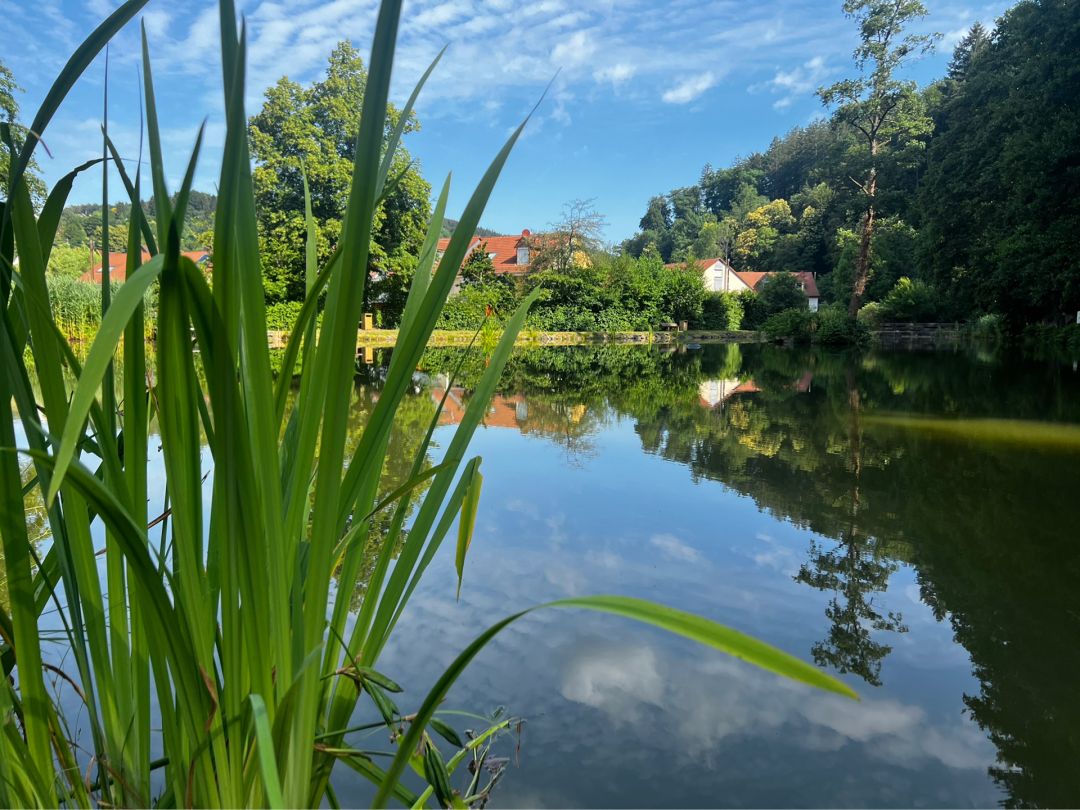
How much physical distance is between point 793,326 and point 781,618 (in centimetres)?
2271

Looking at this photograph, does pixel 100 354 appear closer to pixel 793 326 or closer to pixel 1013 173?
pixel 1013 173

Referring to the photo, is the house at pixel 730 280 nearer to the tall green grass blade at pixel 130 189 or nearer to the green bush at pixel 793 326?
the green bush at pixel 793 326

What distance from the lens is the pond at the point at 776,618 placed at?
4.59 ft

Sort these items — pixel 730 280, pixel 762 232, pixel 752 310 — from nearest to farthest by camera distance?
1. pixel 752 310
2. pixel 730 280
3. pixel 762 232

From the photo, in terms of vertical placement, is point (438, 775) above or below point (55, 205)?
below

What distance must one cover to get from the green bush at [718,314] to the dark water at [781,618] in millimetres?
24306

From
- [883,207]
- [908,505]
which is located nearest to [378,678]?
[908,505]

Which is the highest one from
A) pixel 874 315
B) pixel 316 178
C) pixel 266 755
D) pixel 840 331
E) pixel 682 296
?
pixel 316 178

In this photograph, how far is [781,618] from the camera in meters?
2.10

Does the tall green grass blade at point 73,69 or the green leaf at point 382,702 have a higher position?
the tall green grass blade at point 73,69

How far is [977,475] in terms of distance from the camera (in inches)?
157

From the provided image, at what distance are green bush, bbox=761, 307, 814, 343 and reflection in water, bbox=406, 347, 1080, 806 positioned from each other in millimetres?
14059

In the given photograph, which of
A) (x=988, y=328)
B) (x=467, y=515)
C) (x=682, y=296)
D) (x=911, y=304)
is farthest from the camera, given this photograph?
(x=911, y=304)

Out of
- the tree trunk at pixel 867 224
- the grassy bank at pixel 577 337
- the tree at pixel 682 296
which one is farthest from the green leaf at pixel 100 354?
the tree at pixel 682 296
